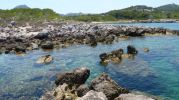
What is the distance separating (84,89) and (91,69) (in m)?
16.4

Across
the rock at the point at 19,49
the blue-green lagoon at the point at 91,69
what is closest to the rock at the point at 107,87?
the blue-green lagoon at the point at 91,69

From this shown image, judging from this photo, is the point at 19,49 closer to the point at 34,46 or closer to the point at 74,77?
the point at 34,46

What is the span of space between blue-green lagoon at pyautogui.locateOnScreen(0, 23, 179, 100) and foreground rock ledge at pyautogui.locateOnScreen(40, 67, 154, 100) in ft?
10.4

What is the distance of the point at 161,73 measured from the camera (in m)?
43.1

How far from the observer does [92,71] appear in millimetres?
45719

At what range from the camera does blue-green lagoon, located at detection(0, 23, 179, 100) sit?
1409 inches

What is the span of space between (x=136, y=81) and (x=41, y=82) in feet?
39.0

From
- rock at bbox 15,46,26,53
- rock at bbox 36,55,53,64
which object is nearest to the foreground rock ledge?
rock at bbox 36,55,53,64

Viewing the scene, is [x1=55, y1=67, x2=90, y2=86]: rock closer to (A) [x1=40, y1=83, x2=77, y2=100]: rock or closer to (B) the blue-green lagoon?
(B) the blue-green lagoon

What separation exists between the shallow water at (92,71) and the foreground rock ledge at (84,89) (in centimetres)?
320

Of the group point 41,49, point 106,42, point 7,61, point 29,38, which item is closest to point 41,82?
point 7,61

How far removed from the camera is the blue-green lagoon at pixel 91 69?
35.8 metres

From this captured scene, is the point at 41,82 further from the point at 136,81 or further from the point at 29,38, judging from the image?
the point at 29,38

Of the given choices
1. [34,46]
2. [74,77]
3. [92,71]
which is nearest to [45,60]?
[92,71]
